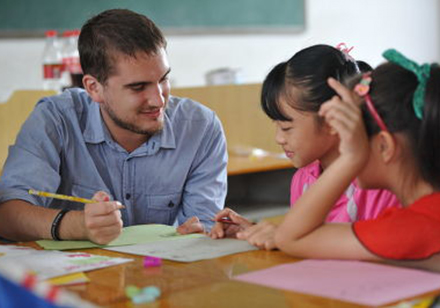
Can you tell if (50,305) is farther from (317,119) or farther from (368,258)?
(317,119)

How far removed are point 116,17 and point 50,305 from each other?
144 centimetres

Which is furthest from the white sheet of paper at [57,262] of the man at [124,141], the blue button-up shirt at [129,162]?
the blue button-up shirt at [129,162]

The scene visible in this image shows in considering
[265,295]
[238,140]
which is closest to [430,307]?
[265,295]

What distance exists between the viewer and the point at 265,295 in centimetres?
113

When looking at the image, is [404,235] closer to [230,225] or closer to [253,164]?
[230,225]

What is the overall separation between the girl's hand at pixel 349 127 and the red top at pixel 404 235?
0.12 metres

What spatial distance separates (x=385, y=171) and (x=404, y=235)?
0.17 meters

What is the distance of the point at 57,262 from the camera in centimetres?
140

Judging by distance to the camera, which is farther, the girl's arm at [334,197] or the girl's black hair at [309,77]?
the girl's black hair at [309,77]

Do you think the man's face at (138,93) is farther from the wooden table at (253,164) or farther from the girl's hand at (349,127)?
the wooden table at (253,164)

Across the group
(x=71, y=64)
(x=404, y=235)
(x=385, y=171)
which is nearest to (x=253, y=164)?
(x=71, y=64)

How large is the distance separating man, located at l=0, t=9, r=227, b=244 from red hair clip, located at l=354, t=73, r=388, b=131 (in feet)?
2.29

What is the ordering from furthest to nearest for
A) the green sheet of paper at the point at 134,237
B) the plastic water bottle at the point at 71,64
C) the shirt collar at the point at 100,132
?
the plastic water bottle at the point at 71,64, the shirt collar at the point at 100,132, the green sheet of paper at the point at 134,237

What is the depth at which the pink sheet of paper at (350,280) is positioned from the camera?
110cm
